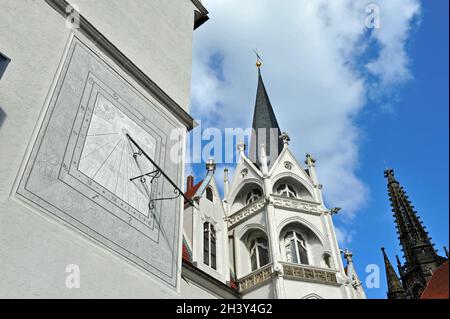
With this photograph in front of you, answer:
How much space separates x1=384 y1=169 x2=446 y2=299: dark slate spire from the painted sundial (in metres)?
40.9

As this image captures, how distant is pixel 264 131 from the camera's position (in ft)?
89.0

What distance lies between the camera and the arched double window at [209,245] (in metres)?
17.4

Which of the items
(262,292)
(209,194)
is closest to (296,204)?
(209,194)

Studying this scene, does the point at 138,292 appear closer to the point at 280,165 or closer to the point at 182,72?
the point at 182,72

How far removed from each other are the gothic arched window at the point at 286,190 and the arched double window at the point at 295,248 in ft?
7.63

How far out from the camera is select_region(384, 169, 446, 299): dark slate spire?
159ft

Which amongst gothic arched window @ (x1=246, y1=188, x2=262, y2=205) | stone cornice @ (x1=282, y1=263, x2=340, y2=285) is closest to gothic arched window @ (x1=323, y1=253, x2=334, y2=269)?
stone cornice @ (x1=282, y1=263, x2=340, y2=285)

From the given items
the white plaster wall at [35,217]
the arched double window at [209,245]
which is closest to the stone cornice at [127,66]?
the white plaster wall at [35,217]

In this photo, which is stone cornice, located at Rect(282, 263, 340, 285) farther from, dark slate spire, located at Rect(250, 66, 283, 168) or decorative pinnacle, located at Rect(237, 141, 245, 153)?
decorative pinnacle, located at Rect(237, 141, 245, 153)

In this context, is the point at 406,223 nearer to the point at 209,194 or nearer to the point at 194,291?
the point at 209,194

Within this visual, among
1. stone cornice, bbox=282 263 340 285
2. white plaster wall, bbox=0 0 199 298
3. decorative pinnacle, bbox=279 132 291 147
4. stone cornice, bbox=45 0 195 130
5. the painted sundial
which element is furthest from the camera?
decorative pinnacle, bbox=279 132 291 147

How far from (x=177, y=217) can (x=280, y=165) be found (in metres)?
13.5

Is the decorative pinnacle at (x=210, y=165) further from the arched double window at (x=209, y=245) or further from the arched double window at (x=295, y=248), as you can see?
the arched double window at (x=295, y=248)
